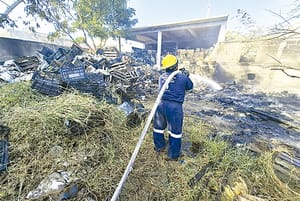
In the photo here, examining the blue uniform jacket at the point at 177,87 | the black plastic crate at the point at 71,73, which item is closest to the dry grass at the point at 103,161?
the black plastic crate at the point at 71,73

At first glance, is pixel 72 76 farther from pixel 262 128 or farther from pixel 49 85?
pixel 262 128

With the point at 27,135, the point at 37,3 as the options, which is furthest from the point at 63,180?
the point at 37,3

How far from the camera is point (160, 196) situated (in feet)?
6.38

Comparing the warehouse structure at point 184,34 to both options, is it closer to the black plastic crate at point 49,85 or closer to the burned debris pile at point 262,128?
the burned debris pile at point 262,128

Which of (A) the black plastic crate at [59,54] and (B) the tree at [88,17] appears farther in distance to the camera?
(B) the tree at [88,17]

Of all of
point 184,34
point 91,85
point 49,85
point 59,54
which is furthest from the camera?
point 184,34

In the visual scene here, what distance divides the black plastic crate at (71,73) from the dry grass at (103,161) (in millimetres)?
674

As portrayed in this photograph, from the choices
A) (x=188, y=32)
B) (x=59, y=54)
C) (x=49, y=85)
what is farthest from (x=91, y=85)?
(x=188, y=32)

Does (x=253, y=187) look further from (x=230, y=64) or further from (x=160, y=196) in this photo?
(x=230, y=64)

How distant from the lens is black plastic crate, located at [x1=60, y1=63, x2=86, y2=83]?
132 inches

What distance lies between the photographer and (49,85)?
334cm

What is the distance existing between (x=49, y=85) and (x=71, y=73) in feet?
1.62

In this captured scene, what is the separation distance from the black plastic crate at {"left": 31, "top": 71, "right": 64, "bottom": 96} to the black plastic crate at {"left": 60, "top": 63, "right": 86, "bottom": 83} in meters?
0.15

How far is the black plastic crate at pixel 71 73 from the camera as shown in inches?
132
